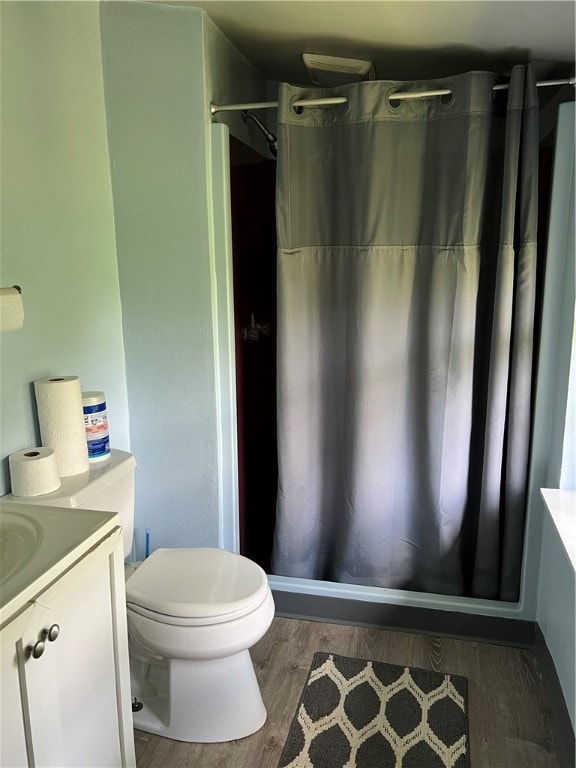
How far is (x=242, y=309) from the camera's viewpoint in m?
2.36

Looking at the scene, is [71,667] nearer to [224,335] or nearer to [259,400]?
[224,335]

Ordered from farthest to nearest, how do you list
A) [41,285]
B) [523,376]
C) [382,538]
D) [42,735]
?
[382,538] < [523,376] < [41,285] < [42,735]

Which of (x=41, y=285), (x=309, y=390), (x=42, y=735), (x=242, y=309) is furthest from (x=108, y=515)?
(x=242, y=309)

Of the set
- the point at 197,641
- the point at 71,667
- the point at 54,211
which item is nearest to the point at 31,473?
the point at 71,667

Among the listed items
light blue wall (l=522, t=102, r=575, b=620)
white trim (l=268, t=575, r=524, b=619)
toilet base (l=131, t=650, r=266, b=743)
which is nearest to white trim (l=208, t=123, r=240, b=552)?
white trim (l=268, t=575, r=524, b=619)

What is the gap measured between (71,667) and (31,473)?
53cm

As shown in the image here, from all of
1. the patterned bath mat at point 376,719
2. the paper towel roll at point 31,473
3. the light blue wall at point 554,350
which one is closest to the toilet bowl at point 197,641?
the patterned bath mat at point 376,719

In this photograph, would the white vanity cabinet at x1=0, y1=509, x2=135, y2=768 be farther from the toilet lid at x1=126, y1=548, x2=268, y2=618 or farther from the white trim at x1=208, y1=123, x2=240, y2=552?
the white trim at x1=208, y1=123, x2=240, y2=552

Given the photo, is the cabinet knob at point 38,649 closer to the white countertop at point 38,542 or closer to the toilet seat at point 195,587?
the white countertop at point 38,542

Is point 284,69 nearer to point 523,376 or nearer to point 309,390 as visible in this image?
point 309,390

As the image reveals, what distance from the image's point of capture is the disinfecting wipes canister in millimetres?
1779

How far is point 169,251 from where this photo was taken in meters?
2.03

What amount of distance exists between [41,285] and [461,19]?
1.44 m

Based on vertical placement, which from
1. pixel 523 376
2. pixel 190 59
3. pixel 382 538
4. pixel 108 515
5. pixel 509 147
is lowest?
pixel 382 538
